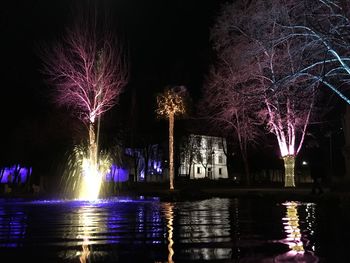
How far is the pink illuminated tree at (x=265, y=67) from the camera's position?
75.0 feet

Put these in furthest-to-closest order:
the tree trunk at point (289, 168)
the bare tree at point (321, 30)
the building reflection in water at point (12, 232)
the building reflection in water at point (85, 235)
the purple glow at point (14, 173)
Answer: the purple glow at point (14, 173) → the tree trunk at point (289, 168) → the bare tree at point (321, 30) → the building reflection in water at point (12, 232) → the building reflection in water at point (85, 235)

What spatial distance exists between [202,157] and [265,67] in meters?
61.8

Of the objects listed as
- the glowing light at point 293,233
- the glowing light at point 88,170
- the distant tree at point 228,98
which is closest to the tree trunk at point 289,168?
the distant tree at point 228,98

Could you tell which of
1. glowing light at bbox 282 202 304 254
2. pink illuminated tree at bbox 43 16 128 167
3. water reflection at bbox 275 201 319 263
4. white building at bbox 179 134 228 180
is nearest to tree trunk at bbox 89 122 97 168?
pink illuminated tree at bbox 43 16 128 167

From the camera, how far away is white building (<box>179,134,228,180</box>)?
86119 millimetres

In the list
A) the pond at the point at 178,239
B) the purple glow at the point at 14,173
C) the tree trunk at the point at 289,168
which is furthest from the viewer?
the purple glow at the point at 14,173

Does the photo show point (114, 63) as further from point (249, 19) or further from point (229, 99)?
point (249, 19)

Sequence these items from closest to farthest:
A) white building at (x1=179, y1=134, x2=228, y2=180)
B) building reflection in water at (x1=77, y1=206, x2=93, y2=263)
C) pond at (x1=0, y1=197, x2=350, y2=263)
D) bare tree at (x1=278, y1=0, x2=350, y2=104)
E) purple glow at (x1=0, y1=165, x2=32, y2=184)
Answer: pond at (x1=0, y1=197, x2=350, y2=263), building reflection in water at (x1=77, y1=206, x2=93, y2=263), bare tree at (x1=278, y1=0, x2=350, y2=104), purple glow at (x1=0, y1=165, x2=32, y2=184), white building at (x1=179, y1=134, x2=228, y2=180)

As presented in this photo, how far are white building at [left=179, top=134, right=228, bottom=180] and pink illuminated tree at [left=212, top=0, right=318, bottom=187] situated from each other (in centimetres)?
3846

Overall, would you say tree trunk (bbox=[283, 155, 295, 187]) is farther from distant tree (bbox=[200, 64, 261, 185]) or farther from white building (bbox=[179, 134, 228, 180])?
white building (bbox=[179, 134, 228, 180])

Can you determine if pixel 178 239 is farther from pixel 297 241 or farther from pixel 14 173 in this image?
pixel 14 173

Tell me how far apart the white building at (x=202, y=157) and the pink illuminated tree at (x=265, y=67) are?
38.5 metres

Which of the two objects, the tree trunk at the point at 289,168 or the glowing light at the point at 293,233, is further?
the tree trunk at the point at 289,168

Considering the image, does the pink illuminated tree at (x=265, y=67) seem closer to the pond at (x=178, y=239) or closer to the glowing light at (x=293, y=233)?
the glowing light at (x=293, y=233)
